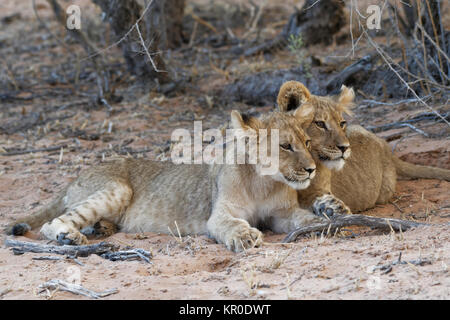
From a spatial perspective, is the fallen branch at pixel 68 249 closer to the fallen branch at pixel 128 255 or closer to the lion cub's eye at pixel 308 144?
the fallen branch at pixel 128 255

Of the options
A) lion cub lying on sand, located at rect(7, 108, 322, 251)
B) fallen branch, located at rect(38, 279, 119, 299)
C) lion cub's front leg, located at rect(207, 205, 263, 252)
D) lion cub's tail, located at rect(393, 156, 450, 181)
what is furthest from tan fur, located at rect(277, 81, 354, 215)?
fallen branch, located at rect(38, 279, 119, 299)

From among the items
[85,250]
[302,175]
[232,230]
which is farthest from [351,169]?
[85,250]

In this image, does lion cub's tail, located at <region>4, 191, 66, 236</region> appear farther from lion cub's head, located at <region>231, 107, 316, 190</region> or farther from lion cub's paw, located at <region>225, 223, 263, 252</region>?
lion cub's head, located at <region>231, 107, 316, 190</region>

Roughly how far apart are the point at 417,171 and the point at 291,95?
170 centimetres

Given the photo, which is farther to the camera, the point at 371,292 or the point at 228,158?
the point at 228,158

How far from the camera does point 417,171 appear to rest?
595 centimetres

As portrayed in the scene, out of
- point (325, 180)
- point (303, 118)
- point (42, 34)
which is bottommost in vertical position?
point (325, 180)

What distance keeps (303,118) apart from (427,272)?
1.93 metres

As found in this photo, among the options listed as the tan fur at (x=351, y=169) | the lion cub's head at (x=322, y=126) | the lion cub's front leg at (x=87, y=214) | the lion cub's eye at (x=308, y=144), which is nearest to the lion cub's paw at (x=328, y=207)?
the tan fur at (x=351, y=169)

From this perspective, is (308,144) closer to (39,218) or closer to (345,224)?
(345,224)

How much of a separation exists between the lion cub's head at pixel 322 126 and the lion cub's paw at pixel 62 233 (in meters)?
1.82

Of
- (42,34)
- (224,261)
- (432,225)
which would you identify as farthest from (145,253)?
(42,34)
